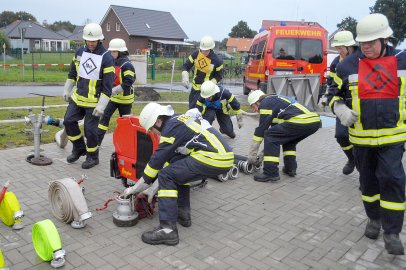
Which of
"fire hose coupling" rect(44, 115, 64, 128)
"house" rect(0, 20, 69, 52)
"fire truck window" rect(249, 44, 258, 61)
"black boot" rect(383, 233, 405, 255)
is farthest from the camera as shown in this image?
"house" rect(0, 20, 69, 52)

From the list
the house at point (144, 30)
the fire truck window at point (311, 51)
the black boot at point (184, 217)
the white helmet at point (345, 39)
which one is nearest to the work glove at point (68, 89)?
the black boot at point (184, 217)

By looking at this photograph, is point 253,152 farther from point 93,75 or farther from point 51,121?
point 51,121

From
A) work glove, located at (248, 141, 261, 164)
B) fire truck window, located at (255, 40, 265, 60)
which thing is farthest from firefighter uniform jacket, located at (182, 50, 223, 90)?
fire truck window, located at (255, 40, 265, 60)

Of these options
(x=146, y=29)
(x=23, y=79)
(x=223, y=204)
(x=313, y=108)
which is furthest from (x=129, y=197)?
(x=146, y=29)

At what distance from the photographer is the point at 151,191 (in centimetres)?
401

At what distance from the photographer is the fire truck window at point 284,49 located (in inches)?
487

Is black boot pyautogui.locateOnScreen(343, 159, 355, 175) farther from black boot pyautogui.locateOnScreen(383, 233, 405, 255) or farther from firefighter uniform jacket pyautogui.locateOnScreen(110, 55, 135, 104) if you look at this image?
firefighter uniform jacket pyautogui.locateOnScreen(110, 55, 135, 104)

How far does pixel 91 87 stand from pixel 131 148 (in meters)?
1.66

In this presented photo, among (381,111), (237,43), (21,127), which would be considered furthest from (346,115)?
(237,43)

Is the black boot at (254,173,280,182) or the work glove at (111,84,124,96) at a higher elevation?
the work glove at (111,84,124,96)

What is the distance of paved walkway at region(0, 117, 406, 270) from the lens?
338 cm

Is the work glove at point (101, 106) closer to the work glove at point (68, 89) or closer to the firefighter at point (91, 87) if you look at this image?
the firefighter at point (91, 87)

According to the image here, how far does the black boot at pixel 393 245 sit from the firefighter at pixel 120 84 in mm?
4146

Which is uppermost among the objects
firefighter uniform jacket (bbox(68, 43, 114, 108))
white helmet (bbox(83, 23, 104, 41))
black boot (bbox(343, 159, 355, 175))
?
white helmet (bbox(83, 23, 104, 41))
